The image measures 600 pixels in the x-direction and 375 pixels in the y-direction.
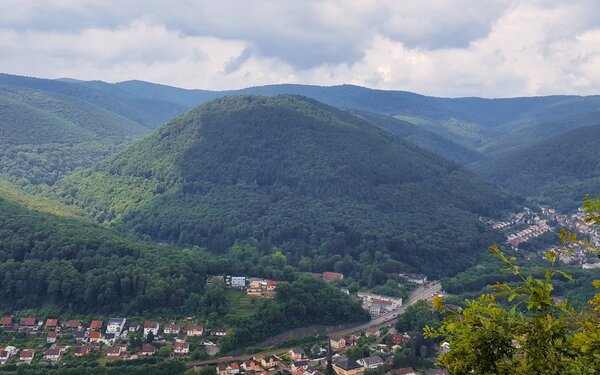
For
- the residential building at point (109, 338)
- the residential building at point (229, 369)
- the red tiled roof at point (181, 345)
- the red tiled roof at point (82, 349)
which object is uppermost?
the residential building at point (229, 369)

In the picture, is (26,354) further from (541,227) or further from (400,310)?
(541,227)

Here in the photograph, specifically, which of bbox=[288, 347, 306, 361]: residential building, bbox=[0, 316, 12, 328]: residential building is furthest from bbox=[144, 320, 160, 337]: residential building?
bbox=[288, 347, 306, 361]: residential building

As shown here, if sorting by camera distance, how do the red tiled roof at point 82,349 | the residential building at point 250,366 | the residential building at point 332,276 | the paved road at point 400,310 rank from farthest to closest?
the residential building at point 332,276
the paved road at point 400,310
the red tiled roof at point 82,349
the residential building at point 250,366

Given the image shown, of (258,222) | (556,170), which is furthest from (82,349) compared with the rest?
(556,170)

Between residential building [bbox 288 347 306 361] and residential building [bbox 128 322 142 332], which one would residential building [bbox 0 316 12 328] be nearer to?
residential building [bbox 128 322 142 332]

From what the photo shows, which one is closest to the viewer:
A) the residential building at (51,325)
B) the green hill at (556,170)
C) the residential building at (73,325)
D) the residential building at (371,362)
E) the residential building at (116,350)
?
the residential building at (371,362)

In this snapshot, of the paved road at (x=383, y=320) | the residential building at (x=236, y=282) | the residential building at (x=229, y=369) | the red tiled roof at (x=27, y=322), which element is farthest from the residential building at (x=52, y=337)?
the residential building at (x=236, y=282)

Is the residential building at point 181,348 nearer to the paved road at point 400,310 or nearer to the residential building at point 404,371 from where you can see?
the paved road at point 400,310

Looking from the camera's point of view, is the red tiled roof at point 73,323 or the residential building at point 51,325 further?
the red tiled roof at point 73,323

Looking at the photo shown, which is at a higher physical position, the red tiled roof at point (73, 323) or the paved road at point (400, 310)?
the red tiled roof at point (73, 323)
